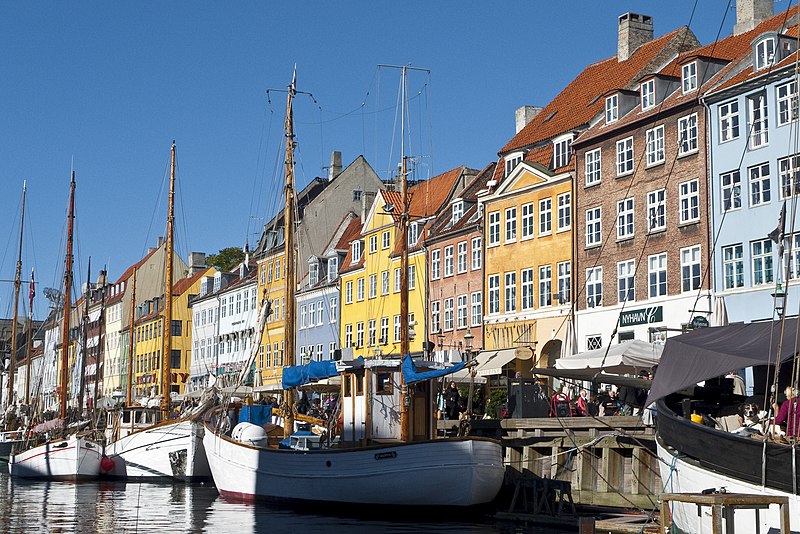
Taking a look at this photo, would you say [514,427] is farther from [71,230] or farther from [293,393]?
[71,230]

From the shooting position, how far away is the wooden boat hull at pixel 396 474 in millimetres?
26766

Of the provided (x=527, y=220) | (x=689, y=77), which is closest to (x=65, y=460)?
(x=527, y=220)

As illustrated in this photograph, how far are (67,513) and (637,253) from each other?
23.3 m

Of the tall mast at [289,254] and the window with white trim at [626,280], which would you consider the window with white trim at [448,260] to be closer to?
the window with white trim at [626,280]

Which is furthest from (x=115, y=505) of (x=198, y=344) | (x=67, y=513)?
(x=198, y=344)

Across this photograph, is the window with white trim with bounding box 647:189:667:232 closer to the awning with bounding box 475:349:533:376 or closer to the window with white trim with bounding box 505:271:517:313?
the awning with bounding box 475:349:533:376

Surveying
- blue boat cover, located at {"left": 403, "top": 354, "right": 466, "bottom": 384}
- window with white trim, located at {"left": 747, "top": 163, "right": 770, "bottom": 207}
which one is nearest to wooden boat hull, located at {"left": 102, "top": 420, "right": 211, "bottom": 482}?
blue boat cover, located at {"left": 403, "top": 354, "right": 466, "bottom": 384}

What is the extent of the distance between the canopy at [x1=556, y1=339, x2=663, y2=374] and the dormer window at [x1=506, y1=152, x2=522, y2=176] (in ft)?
76.2

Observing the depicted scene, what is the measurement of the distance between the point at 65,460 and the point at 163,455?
537 centimetres

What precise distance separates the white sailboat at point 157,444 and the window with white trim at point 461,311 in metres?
14.8

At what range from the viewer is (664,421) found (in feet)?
64.9

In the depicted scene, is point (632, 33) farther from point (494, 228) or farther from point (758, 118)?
point (758, 118)

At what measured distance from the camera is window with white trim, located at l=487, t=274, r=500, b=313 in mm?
51969

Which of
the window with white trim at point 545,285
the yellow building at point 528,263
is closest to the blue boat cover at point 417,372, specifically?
the yellow building at point 528,263
